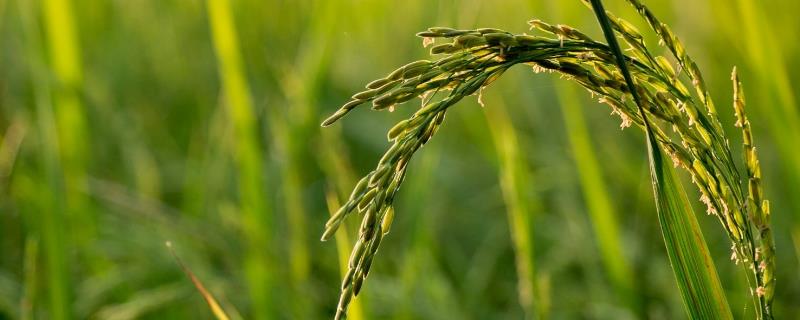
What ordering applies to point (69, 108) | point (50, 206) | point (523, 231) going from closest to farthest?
point (523, 231), point (50, 206), point (69, 108)

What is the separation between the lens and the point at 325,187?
2375 mm

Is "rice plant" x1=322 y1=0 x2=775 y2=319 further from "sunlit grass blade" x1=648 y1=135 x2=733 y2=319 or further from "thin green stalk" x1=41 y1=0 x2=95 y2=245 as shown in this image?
"thin green stalk" x1=41 y1=0 x2=95 y2=245

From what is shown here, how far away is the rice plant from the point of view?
60 cm

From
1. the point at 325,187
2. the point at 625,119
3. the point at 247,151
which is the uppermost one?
the point at 625,119

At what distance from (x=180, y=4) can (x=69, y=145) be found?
1.98 meters

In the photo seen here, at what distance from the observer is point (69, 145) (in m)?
1.96

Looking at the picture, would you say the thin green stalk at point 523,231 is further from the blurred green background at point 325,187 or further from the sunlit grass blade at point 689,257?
the sunlit grass blade at point 689,257

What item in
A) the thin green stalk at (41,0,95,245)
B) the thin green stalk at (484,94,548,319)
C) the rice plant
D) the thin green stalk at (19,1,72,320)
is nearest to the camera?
the rice plant

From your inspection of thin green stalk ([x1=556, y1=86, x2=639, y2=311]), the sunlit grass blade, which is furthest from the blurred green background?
the sunlit grass blade

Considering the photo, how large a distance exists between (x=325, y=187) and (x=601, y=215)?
34.2 inches

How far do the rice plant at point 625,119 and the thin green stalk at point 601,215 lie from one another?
0.93m

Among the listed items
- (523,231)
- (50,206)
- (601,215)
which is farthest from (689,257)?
(50,206)

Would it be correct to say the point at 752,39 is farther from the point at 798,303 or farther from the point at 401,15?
the point at 401,15

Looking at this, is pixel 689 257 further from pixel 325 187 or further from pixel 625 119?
pixel 325 187
